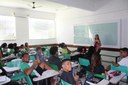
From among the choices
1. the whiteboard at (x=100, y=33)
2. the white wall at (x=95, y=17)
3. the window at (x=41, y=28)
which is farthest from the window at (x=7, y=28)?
the whiteboard at (x=100, y=33)

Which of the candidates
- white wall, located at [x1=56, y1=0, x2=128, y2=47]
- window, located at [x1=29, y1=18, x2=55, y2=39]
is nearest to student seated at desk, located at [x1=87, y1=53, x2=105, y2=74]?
white wall, located at [x1=56, y1=0, x2=128, y2=47]

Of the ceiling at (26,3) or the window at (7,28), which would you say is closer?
the ceiling at (26,3)

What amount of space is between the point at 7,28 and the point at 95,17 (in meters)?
4.04

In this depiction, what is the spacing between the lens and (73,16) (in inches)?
286

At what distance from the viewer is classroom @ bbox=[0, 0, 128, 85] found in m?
5.43

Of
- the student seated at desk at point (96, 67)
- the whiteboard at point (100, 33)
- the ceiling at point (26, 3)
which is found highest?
the ceiling at point (26, 3)

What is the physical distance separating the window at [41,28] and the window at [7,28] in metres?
0.91

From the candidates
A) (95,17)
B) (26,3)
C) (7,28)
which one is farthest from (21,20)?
(95,17)

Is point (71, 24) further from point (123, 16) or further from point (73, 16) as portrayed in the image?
point (123, 16)

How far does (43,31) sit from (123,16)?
4261 millimetres

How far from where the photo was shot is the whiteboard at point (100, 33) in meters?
5.64

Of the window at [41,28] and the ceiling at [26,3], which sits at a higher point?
the ceiling at [26,3]

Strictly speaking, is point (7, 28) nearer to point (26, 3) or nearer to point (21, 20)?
point (21, 20)

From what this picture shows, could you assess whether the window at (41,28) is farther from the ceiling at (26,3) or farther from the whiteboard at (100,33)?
the whiteboard at (100,33)
